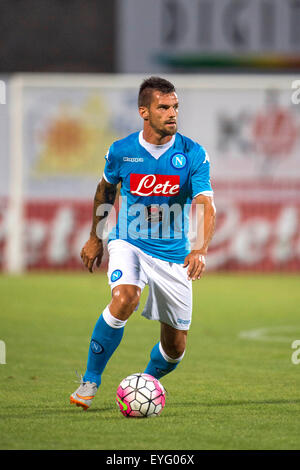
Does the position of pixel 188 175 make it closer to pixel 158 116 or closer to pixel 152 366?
pixel 158 116

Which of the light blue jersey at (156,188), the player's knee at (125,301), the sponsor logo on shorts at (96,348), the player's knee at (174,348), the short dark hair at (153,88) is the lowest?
the player's knee at (174,348)

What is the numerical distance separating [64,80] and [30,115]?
89 cm

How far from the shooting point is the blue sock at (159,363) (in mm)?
7448

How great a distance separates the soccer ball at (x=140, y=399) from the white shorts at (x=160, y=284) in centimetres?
51

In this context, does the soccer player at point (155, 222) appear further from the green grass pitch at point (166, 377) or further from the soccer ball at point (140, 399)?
the green grass pitch at point (166, 377)

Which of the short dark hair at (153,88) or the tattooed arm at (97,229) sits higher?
the short dark hair at (153,88)

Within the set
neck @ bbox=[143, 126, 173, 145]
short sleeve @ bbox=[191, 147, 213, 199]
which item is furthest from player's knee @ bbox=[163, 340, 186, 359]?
neck @ bbox=[143, 126, 173, 145]

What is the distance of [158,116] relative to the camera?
23.5 feet

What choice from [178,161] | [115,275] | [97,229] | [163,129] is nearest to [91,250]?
[97,229]

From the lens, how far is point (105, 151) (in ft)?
62.8

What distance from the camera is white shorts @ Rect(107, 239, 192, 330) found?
7145 mm

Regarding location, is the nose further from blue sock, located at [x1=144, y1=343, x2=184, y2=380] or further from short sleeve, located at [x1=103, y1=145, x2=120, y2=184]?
blue sock, located at [x1=144, y1=343, x2=184, y2=380]

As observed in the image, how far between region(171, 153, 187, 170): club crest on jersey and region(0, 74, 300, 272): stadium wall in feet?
37.5

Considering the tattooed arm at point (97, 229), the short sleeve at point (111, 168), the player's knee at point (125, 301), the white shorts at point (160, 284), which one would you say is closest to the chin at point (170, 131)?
the short sleeve at point (111, 168)
